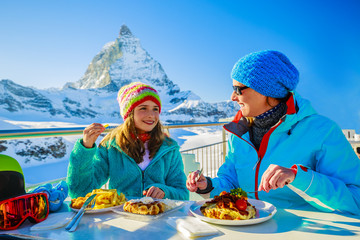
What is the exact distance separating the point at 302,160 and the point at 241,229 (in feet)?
2.01

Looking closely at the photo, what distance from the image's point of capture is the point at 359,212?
912 millimetres

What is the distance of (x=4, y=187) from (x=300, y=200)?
3.88ft

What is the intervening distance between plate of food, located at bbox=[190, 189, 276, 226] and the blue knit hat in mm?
541

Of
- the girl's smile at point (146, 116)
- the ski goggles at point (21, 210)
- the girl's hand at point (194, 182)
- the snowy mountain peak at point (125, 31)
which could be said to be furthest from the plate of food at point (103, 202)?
the snowy mountain peak at point (125, 31)

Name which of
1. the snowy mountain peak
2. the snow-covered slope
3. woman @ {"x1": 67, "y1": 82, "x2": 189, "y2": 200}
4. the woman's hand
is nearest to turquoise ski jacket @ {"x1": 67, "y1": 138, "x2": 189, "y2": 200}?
woman @ {"x1": 67, "y1": 82, "x2": 189, "y2": 200}

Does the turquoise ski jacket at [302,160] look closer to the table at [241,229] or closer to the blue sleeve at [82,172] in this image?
the table at [241,229]

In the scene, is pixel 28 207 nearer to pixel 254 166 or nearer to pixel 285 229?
pixel 285 229

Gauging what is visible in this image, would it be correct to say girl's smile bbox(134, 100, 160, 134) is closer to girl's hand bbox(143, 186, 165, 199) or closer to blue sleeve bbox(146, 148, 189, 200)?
blue sleeve bbox(146, 148, 189, 200)

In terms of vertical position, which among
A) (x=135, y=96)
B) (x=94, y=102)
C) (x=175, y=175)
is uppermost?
(x=94, y=102)

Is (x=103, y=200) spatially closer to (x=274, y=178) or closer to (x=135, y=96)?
(x=274, y=178)

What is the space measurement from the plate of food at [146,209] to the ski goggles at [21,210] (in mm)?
234

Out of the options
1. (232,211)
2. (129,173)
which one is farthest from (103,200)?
(129,173)

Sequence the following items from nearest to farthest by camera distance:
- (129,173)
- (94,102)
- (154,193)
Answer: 1. (154,193)
2. (129,173)
3. (94,102)

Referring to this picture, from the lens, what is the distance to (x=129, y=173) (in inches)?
59.1
